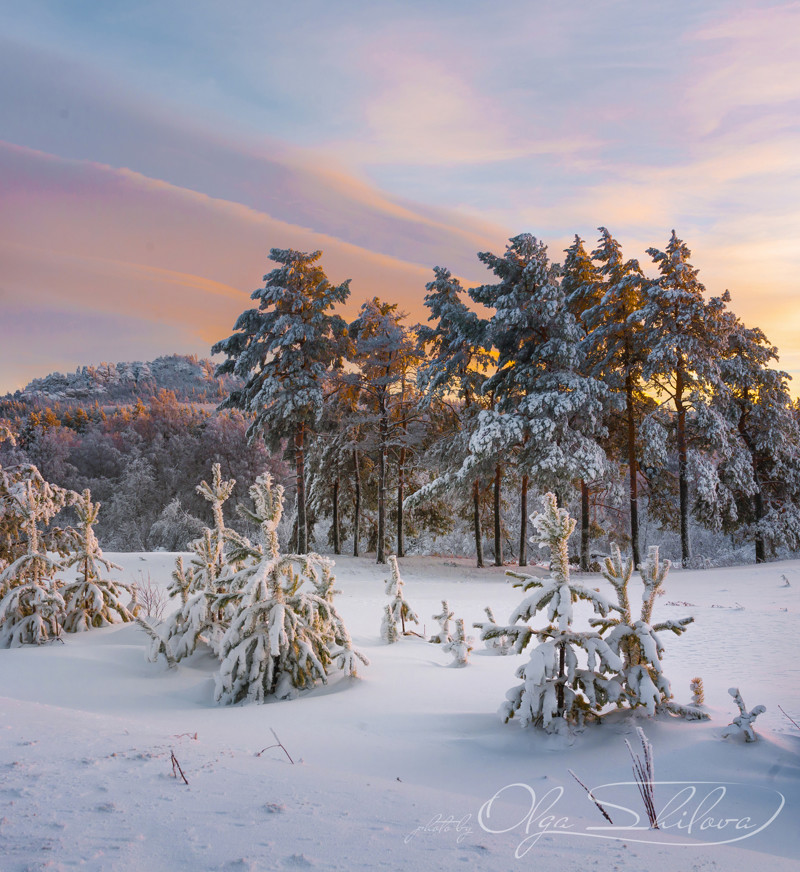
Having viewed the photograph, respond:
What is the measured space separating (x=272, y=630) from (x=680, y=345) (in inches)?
668

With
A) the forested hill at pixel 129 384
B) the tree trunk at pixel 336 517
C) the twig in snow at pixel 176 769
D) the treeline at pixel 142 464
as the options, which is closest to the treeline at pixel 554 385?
the tree trunk at pixel 336 517

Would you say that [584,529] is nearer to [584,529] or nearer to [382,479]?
[584,529]

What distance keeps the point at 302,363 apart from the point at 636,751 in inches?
719

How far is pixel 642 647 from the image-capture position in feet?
15.2

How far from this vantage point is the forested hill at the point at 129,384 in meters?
84.9

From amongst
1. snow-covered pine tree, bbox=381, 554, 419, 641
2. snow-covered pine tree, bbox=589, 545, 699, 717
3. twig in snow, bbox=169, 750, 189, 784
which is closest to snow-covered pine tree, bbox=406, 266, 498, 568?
snow-covered pine tree, bbox=381, 554, 419, 641

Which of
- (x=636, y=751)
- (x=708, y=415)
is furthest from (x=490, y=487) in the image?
(x=636, y=751)

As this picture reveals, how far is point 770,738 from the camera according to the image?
438 centimetres

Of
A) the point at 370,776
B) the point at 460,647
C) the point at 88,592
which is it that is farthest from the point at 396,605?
the point at 370,776

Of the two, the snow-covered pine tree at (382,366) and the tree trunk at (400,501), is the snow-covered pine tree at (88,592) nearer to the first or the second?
the snow-covered pine tree at (382,366)

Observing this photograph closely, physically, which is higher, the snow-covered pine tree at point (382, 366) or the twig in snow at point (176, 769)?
the snow-covered pine tree at point (382, 366)

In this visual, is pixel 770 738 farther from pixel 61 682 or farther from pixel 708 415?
pixel 708 415

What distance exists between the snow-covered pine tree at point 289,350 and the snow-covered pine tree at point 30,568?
1036 centimetres

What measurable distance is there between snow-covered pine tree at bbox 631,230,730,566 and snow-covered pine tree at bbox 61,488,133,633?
16.2 m
